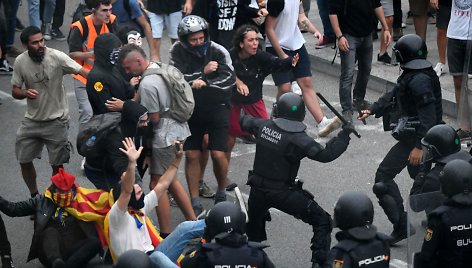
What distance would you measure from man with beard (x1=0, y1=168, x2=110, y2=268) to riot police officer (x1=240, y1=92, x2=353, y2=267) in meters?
1.21

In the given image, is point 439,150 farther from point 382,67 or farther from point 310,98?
point 382,67

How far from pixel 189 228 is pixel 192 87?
2.22 m

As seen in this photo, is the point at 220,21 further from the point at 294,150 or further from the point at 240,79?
the point at 294,150

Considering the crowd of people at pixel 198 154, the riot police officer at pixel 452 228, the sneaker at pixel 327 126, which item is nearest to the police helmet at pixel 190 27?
the crowd of people at pixel 198 154

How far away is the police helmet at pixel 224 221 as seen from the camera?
623 cm

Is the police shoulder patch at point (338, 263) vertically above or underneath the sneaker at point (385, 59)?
above

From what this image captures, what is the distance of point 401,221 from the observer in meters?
8.45

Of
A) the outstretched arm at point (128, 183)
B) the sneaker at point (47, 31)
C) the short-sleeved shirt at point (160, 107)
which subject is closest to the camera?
the outstretched arm at point (128, 183)

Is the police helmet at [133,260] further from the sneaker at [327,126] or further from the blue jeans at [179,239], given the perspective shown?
the sneaker at [327,126]

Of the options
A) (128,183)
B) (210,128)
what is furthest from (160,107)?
(128,183)

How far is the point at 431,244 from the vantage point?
252 inches

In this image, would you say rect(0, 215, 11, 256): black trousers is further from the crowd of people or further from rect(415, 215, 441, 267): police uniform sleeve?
rect(415, 215, 441, 267): police uniform sleeve

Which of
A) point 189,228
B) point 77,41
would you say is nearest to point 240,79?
point 77,41

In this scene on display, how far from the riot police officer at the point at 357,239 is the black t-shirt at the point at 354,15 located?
5199 mm
